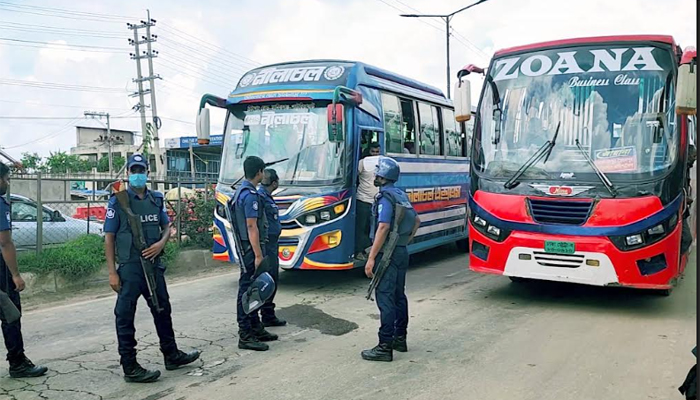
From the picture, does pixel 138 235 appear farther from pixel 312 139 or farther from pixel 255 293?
pixel 312 139

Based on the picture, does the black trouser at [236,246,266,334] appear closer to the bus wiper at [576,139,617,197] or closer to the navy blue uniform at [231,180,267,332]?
the navy blue uniform at [231,180,267,332]

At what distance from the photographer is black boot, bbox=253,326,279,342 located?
5868mm

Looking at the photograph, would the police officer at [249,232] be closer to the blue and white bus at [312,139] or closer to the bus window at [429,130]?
the blue and white bus at [312,139]

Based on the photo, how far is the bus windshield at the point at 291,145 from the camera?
8320 mm

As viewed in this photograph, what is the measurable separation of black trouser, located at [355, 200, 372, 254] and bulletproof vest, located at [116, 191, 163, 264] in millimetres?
4019

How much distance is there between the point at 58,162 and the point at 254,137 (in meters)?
61.5

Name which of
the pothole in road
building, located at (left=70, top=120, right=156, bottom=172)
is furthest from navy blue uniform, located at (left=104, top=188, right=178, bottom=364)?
building, located at (left=70, top=120, right=156, bottom=172)

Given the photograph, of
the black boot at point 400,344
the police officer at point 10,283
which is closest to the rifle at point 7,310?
the police officer at point 10,283

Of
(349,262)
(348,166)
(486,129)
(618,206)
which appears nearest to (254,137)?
(348,166)

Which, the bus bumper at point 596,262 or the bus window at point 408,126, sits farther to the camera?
the bus window at point 408,126

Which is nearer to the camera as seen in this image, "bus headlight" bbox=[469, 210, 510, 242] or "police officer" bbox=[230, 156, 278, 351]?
"police officer" bbox=[230, 156, 278, 351]

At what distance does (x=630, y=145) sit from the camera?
6883 mm

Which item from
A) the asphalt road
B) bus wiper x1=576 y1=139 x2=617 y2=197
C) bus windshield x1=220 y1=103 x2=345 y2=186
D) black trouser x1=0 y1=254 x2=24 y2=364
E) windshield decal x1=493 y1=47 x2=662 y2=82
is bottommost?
the asphalt road

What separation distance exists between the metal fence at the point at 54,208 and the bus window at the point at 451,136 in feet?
16.9
